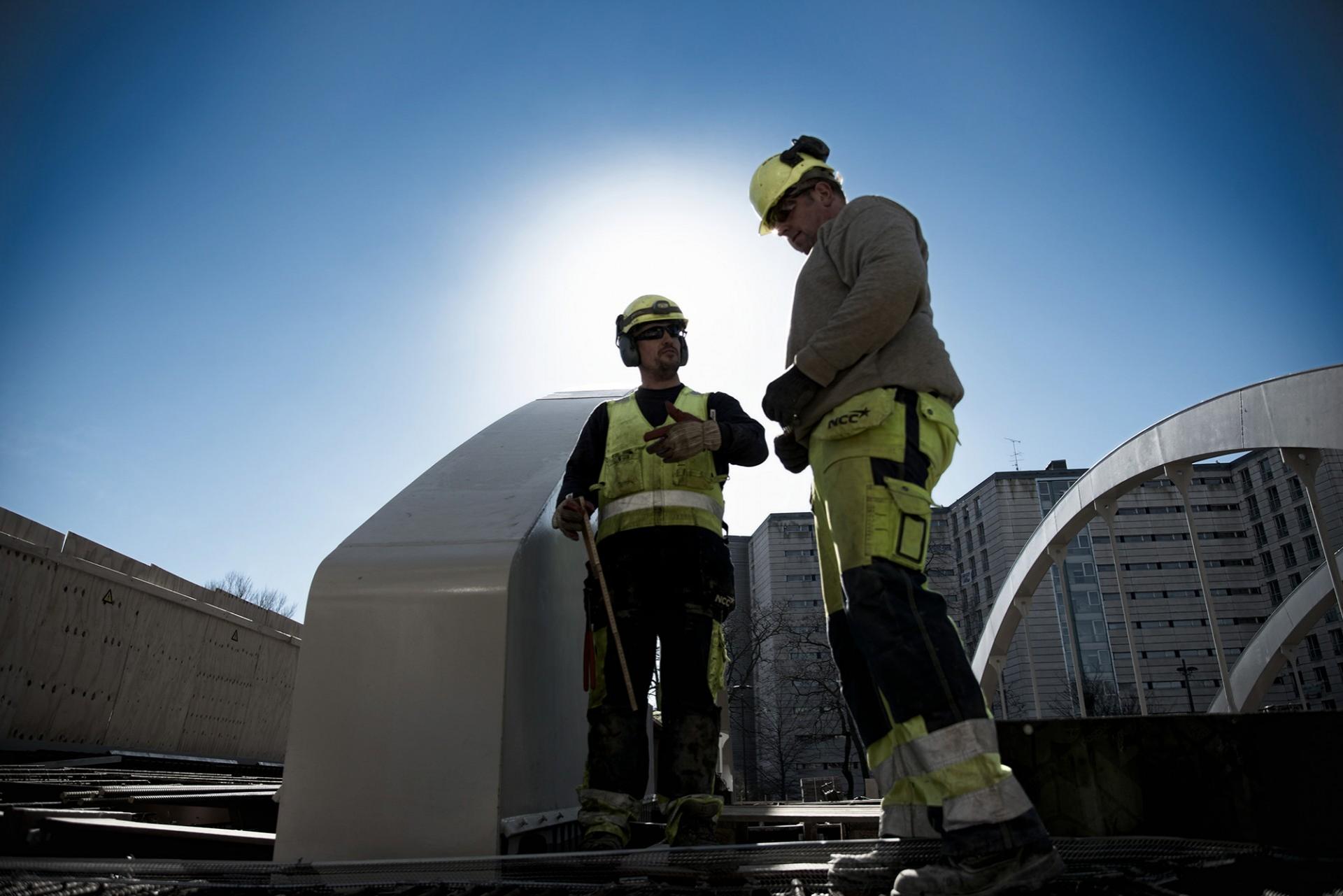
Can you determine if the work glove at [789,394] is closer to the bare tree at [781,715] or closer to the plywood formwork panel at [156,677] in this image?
the plywood formwork panel at [156,677]

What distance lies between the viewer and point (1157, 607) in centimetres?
6178

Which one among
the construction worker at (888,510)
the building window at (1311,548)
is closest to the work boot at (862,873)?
the construction worker at (888,510)

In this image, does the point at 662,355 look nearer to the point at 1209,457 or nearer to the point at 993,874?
the point at 993,874

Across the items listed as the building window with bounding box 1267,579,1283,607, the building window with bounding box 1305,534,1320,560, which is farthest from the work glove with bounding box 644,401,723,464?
the building window with bounding box 1267,579,1283,607

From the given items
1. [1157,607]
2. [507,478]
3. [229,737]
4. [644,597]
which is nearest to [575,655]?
[644,597]

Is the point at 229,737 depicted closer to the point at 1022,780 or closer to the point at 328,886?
the point at 328,886

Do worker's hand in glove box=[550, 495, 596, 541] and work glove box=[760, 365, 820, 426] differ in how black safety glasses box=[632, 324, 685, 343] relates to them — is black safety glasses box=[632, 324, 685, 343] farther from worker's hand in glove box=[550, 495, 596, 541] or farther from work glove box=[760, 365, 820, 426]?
work glove box=[760, 365, 820, 426]

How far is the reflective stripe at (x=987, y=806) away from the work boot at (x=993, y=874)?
2.6 inches

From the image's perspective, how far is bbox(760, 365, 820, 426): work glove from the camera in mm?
2316

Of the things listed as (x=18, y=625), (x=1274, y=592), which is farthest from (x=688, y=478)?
(x=1274, y=592)

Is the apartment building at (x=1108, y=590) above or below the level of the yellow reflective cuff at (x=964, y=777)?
above

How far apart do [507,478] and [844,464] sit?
4.34 feet

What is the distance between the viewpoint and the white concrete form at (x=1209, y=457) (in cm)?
873

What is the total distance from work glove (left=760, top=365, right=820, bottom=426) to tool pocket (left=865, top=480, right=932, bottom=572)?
1.29 feet
